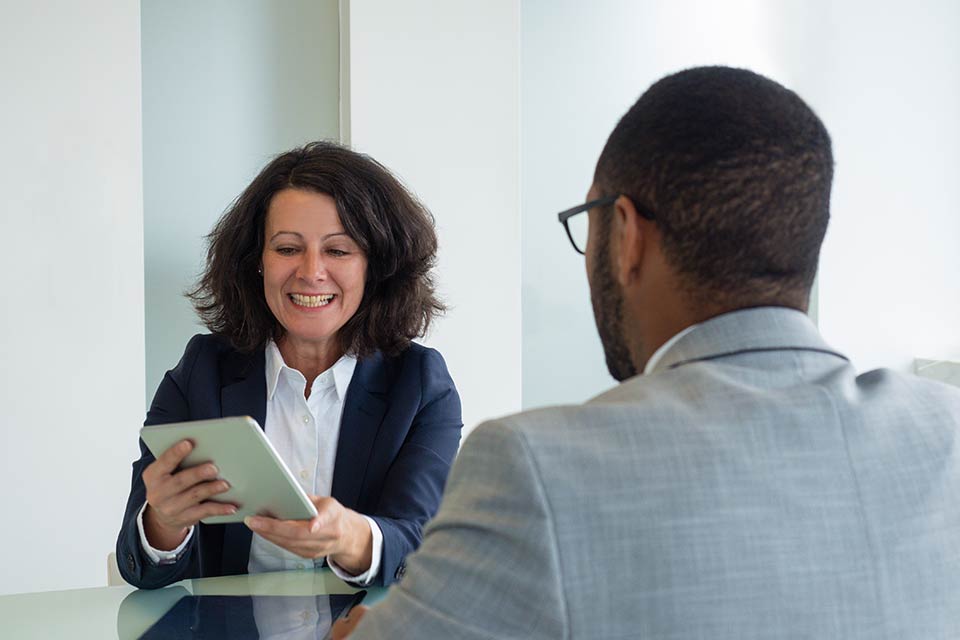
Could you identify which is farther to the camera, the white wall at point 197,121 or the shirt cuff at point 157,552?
the white wall at point 197,121

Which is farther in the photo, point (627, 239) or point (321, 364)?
point (321, 364)

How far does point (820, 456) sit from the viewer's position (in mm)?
979

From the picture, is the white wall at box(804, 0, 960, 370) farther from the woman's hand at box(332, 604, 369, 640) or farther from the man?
the man

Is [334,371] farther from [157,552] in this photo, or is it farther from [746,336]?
[746,336]

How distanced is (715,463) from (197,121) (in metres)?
3.05

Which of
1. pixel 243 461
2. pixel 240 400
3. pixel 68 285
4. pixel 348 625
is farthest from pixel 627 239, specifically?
pixel 68 285

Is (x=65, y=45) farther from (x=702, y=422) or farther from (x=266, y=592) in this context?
(x=702, y=422)

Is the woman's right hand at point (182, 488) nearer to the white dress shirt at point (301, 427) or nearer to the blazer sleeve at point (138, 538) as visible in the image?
the blazer sleeve at point (138, 538)

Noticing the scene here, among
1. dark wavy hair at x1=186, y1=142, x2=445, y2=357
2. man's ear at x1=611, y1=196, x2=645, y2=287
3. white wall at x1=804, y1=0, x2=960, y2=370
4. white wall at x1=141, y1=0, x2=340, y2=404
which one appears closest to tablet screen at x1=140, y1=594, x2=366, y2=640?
dark wavy hair at x1=186, y1=142, x2=445, y2=357

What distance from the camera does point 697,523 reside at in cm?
93

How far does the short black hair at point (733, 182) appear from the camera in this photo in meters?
1.08

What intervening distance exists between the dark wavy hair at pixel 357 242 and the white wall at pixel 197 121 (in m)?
1.05

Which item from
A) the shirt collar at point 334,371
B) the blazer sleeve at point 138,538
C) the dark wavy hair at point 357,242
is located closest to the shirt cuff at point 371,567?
the blazer sleeve at point 138,538

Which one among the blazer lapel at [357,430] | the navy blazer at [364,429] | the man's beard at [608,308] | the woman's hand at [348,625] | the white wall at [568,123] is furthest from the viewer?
the white wall at [568,123]
